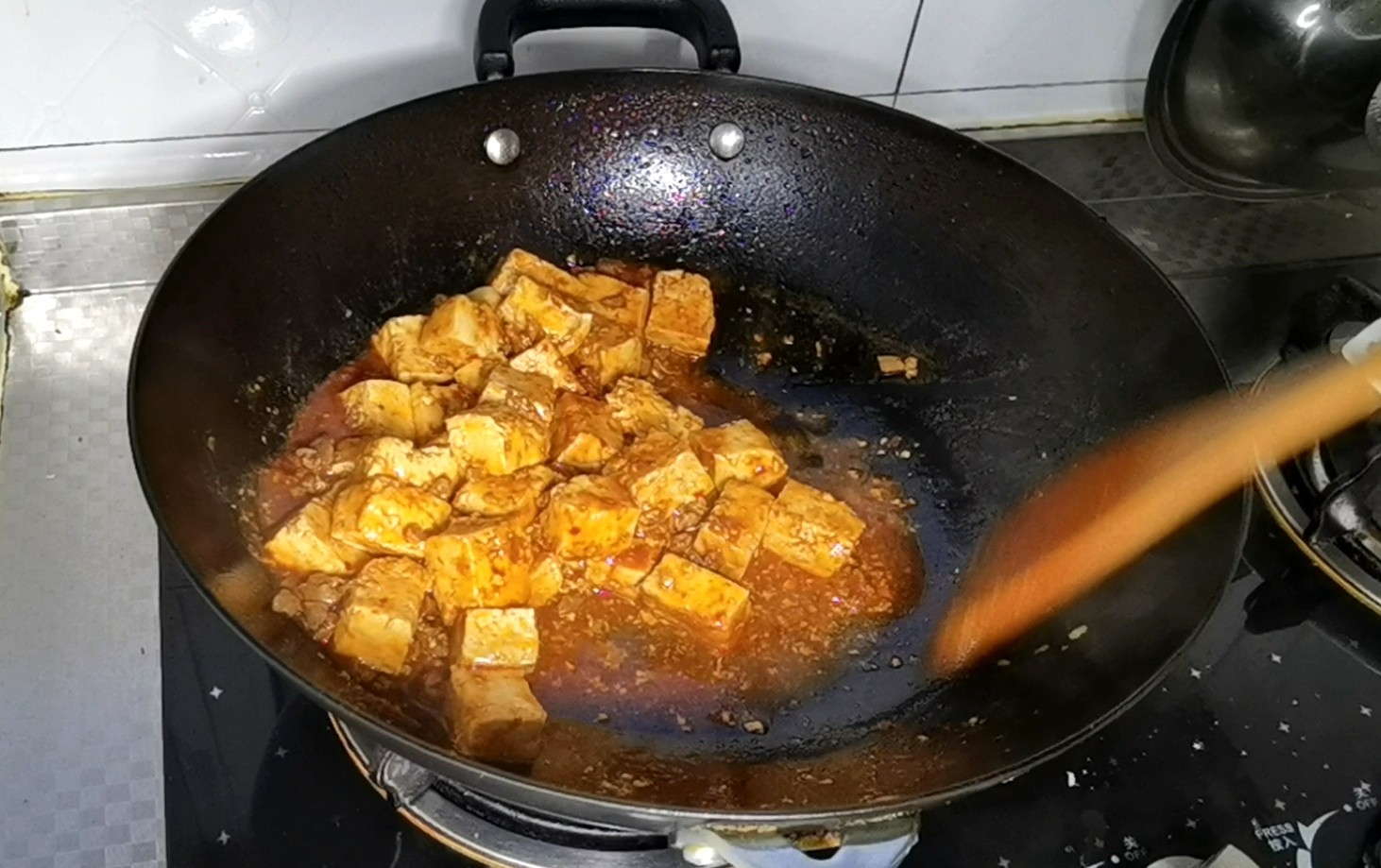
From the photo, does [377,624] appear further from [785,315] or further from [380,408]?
[785,315]

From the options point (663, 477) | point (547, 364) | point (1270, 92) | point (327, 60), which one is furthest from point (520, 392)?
point (1270, 92)

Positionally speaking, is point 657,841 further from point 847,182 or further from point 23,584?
point 847,182

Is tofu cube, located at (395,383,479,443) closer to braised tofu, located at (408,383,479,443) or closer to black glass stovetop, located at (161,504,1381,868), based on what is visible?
braised tofu, located at (408,383,479,443)

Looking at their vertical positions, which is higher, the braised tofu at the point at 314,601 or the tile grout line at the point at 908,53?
the tile grout line at the point at 908,53

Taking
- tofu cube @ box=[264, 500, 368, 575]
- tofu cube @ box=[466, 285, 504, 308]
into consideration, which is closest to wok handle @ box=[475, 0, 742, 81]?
tofu cube @ box=[466, 285, 504, 308]

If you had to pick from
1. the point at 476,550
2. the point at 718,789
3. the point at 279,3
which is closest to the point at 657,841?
the point at 718,789

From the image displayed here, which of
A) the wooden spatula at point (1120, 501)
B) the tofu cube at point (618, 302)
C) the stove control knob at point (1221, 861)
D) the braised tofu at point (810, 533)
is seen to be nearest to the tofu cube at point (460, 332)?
the tofu cube at point (618, 302)

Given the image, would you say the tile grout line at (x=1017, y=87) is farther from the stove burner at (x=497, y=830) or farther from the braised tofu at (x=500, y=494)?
the stove burner at (x=497, y=830)
